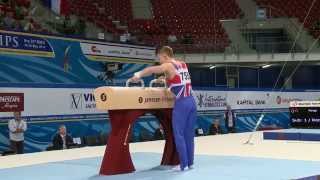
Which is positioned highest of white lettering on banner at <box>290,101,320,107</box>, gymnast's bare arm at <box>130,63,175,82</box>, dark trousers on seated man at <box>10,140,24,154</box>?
gymnast's bare arm at <box>130,63,175,82</box>

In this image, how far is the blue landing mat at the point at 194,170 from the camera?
21.0 ft

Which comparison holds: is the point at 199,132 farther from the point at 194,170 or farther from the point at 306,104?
the point at 194,170

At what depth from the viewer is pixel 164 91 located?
24.2 feet

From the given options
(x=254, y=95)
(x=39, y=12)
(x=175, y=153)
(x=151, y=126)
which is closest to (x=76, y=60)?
(x=151, y=126)

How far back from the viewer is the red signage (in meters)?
11.9

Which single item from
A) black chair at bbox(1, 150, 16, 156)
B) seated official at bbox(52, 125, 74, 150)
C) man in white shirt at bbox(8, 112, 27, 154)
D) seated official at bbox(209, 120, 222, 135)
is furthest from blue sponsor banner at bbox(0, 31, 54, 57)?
seated official at bbox(209, 120, 222, 135)

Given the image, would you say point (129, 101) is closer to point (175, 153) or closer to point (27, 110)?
point (175, 153)

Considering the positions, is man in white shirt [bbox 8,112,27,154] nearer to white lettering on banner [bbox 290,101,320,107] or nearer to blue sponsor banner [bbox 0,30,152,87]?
blue sponsor banner [bbox 0,30,152,87]

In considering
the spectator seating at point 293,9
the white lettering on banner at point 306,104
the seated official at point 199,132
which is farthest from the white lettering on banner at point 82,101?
the spectator seating at point 293,9

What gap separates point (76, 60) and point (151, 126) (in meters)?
2.92

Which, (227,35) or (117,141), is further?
(227,35)

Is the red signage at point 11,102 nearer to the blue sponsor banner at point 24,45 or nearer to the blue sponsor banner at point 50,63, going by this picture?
the blue sponsor banner at point 50,63

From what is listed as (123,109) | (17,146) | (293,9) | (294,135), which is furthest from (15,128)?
(293,9)

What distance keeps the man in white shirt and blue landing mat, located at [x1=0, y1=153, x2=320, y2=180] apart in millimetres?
3604
